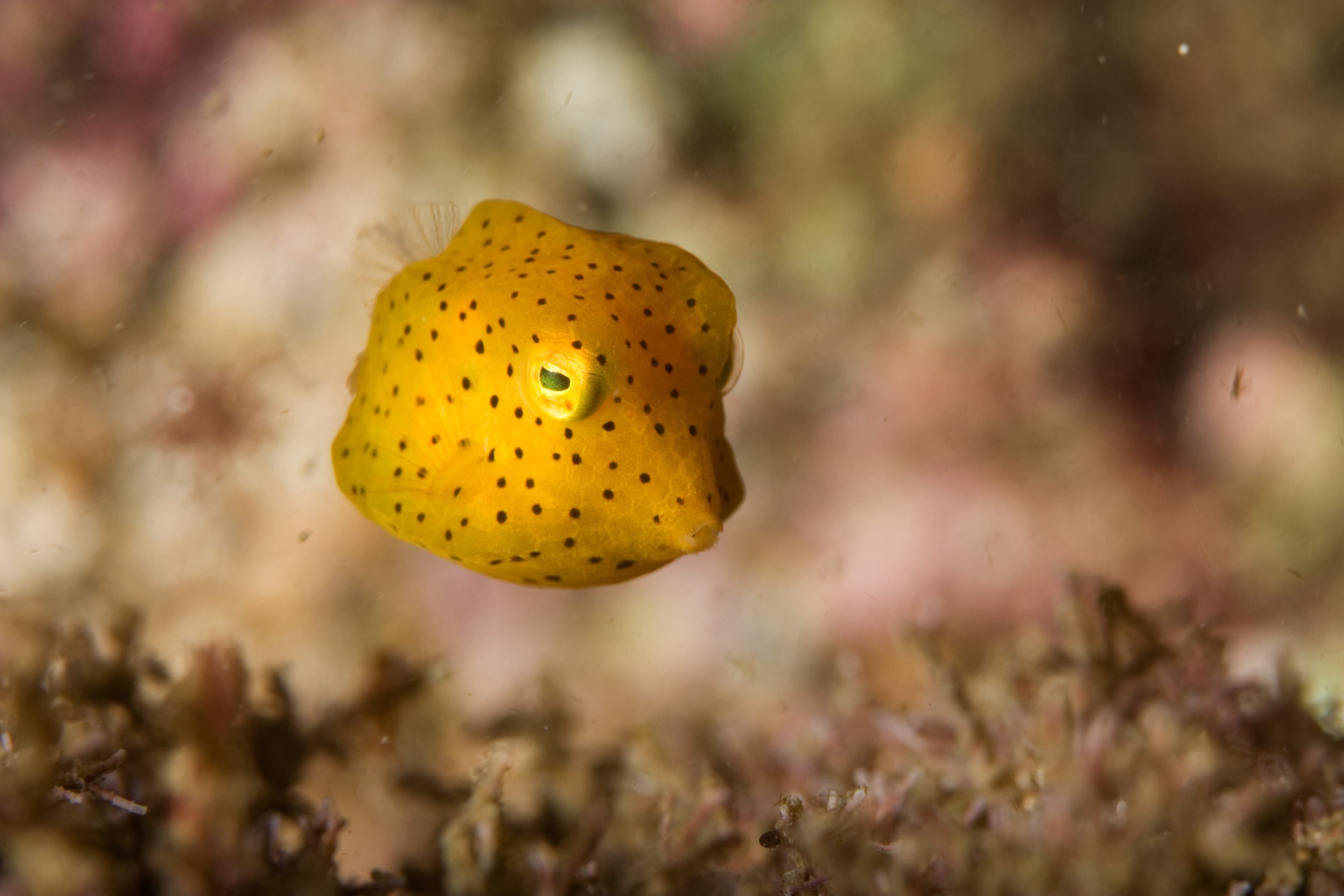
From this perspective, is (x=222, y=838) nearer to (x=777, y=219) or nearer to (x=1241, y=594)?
(x=777, y=219)

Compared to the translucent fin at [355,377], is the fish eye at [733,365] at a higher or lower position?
lower

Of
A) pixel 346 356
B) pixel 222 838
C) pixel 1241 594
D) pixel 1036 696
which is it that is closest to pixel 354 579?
pixel 346 356

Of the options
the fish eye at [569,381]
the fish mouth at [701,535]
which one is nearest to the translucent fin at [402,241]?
the fish eye at [569,381]

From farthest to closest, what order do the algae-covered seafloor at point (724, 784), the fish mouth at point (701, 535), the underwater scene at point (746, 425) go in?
the underwater scene at point (746, 425) → the algae-covered seafloor at point (724, 784) → the fish mouth at point (701, 535)

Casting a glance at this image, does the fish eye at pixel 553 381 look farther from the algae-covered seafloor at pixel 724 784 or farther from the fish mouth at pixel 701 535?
the algae-covered seafloor at pixel 724 784

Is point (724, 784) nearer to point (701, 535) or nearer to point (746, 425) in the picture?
point (701, 535)

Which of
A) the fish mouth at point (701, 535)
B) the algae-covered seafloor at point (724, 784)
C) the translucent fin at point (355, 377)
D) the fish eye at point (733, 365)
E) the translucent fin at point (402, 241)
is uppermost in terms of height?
the translucent fin at point (402, 241)

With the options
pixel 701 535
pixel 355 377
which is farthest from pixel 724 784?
pixel 355 377
